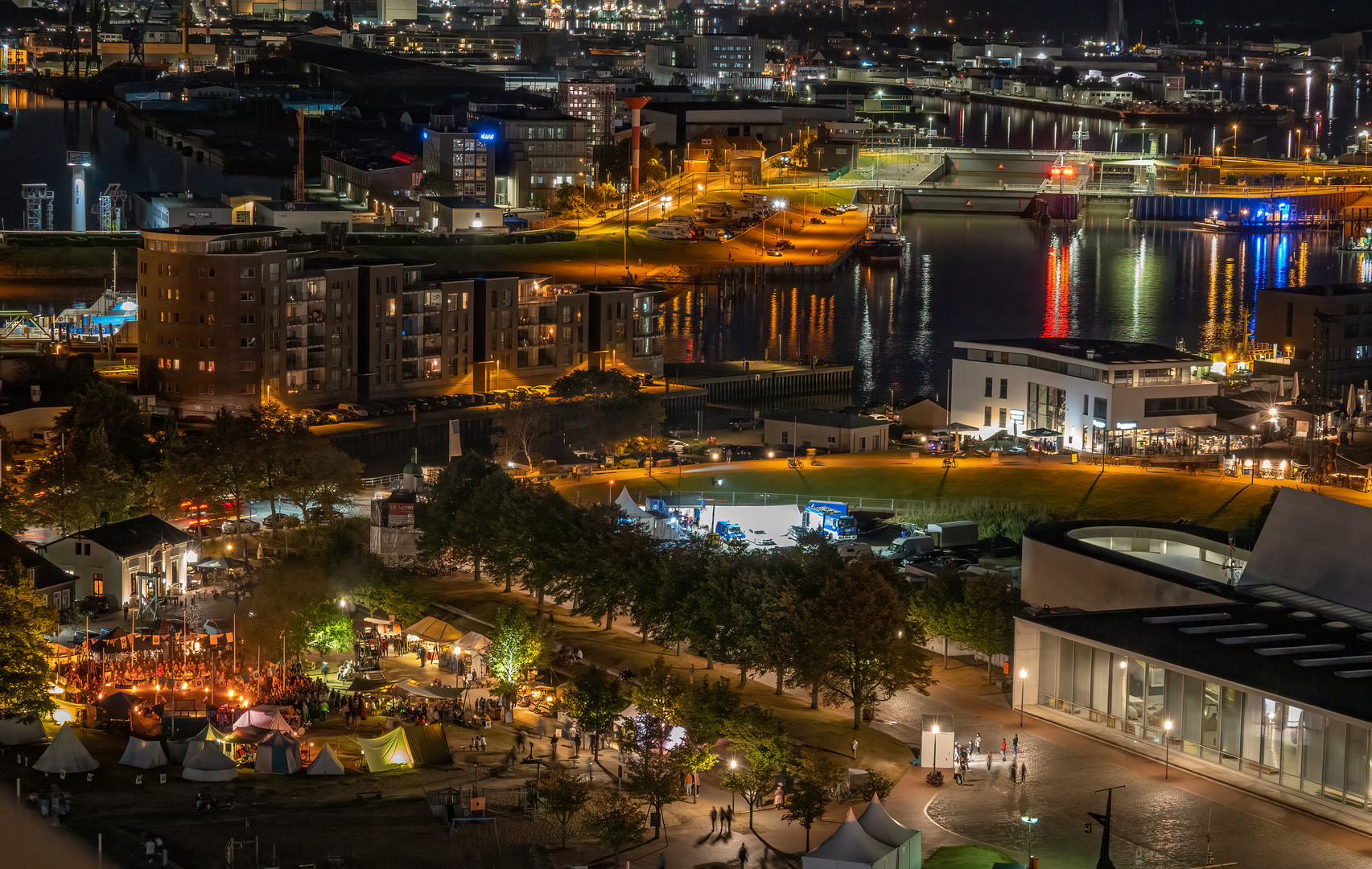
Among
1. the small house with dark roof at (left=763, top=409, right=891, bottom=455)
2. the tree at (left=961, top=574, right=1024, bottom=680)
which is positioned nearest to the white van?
the small house with dark roof at (left=763, top=409, right=891, bottom=455)

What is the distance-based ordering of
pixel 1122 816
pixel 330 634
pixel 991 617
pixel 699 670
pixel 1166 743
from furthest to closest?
pixel 330 634 < pixel 699 670 < pixel 991 617 < pixel 1166 743 < pixel 1122 816

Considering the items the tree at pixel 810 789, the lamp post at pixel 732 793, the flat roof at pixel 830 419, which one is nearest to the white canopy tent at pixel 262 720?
the lamp post at pixel 732 793

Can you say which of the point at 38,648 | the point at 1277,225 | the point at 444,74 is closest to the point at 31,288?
the point at 38,648

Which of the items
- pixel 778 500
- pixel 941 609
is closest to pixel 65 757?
pixel 941 609

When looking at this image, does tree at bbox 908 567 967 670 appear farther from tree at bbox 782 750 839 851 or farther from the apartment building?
the apartment building

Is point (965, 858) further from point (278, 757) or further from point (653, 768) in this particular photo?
point (278, 757)
